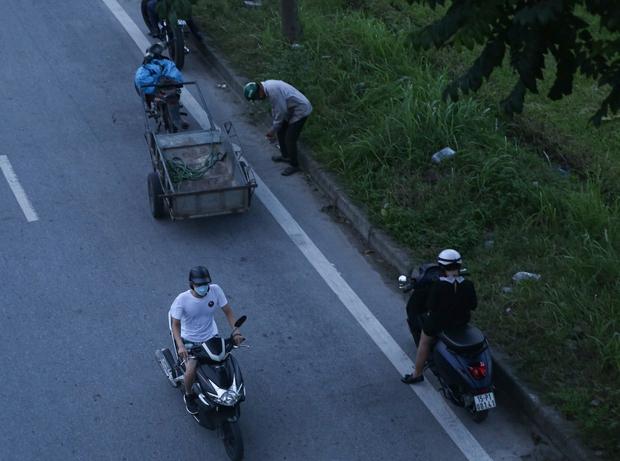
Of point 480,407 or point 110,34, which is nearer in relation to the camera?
point 480,407

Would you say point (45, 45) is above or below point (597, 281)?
below

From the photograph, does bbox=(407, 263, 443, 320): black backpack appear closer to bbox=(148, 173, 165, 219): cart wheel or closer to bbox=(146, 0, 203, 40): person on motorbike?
bbox=(148, 173, 165, 219): cart wheel


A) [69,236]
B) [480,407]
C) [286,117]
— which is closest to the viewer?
[480,407]

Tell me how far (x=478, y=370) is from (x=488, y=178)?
362cm

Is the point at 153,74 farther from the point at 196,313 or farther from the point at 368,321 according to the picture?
the point at 196,313

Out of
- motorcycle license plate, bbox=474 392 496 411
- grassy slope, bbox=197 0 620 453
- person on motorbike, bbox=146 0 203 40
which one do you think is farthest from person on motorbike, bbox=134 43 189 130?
A: motorcycle license plate, bbox=474 392 496 411

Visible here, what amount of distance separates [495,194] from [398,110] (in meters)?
2.07

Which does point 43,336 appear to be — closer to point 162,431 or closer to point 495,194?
point 162,431

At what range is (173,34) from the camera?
1513 centimetres

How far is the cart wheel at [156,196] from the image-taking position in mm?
11273

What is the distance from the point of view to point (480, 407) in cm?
816

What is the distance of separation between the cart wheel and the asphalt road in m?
A: 0.16

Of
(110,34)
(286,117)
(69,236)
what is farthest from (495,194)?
(110,34)

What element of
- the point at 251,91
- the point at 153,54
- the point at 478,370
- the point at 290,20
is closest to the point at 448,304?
the point at 478,370
